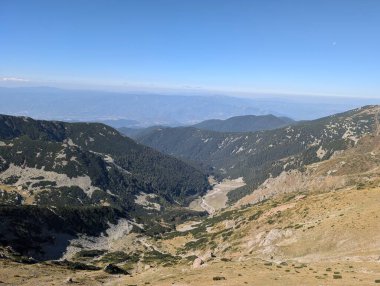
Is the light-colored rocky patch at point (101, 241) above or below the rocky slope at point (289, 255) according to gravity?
below

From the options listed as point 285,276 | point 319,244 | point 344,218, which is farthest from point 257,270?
point 344,218

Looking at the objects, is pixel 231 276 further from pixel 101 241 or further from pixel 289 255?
pixel 101 241

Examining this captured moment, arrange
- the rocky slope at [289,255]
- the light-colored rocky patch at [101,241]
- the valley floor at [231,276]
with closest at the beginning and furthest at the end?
1. the valley floor at [231,276]
2. the rocky slope at [289,255]
3. the light-colored rocky patch at [101,241]

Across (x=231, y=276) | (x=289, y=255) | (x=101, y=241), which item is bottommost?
(x=101, y=241)

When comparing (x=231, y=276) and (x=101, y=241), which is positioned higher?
(x=231, y=276)

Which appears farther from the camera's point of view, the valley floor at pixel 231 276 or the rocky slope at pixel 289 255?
the rocky slope at pixel 289 255

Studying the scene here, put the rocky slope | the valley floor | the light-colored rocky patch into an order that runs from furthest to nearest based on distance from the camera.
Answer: the light-colored rocky patch < the rocky slope < the valley floor

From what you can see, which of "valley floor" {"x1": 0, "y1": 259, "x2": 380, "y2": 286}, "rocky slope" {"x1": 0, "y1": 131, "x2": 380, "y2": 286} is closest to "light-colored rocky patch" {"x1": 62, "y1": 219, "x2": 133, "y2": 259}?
"rocky slope" {"x1": 0, "y1": 131, "x2": 380, "y2": 286}

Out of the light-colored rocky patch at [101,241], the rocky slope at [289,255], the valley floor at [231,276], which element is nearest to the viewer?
the valley floor at [231,276]

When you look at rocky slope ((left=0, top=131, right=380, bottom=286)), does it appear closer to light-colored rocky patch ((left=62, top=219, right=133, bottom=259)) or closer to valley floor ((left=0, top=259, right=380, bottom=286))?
valley floor ((left=0, top=259, right=380, bottom=286))

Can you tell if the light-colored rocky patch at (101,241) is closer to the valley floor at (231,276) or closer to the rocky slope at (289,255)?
the rocky slope at (289,255)

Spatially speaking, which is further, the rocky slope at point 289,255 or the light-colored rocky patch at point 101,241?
the light-colored rocky patch at point 101,241

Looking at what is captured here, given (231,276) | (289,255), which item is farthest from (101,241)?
(231,276)

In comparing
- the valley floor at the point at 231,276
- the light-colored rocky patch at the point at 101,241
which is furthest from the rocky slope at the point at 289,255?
the light-colored rocky patch at the point at 101,241
